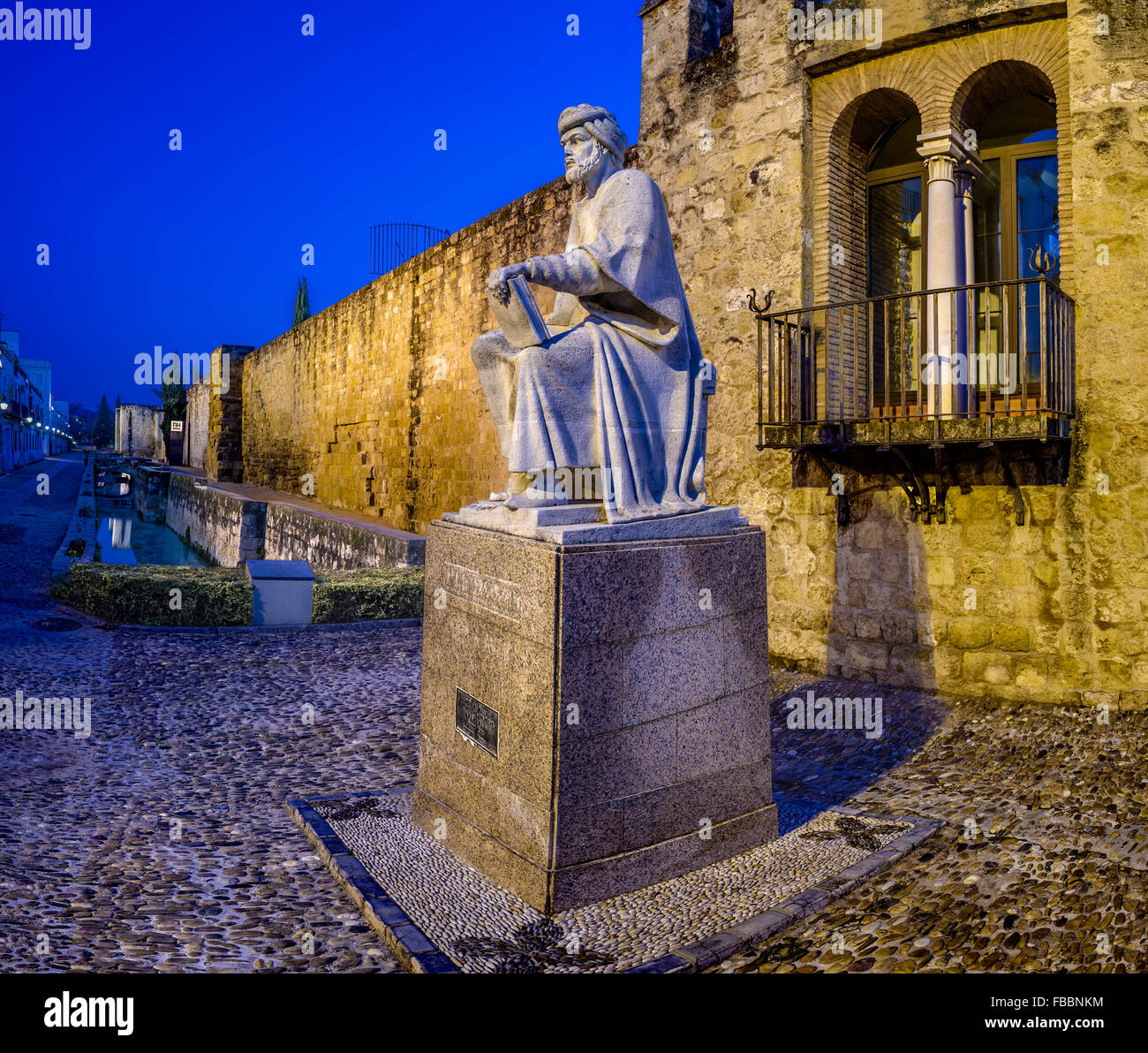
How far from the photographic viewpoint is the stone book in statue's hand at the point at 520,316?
3.19 metres

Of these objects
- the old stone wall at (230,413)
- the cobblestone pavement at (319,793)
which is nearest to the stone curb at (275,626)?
the cobblestone pavement at (319,793)

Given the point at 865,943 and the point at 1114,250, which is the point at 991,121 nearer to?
the point at 1114,250

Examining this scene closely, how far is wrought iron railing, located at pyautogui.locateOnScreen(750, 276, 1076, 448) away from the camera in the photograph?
5398 millimetres

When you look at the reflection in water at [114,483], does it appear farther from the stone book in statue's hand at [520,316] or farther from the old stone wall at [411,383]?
the stone book in statue's hand at [520,316]

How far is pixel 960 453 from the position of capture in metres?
5.94

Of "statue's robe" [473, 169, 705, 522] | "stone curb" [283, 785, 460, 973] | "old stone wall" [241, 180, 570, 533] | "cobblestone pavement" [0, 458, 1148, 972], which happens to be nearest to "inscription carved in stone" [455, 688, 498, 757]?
"stone curb" [283, 785, 460, 973]

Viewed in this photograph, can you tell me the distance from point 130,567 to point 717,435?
19.8 ft

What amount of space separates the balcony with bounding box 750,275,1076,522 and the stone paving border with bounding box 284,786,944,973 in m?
2.77

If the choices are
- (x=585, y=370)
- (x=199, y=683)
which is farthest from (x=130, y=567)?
(x=585, y=370)

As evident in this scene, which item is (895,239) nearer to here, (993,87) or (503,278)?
(993,87)

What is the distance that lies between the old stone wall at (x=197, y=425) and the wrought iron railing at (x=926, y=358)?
3260cm

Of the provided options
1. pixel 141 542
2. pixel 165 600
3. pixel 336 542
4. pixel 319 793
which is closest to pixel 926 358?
pixel 319 793

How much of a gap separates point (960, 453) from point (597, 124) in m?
3.72

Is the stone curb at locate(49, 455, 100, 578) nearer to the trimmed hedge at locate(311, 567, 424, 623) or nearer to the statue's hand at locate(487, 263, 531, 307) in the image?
the trimmed hedge at locate(311, 567, 424, 623)
